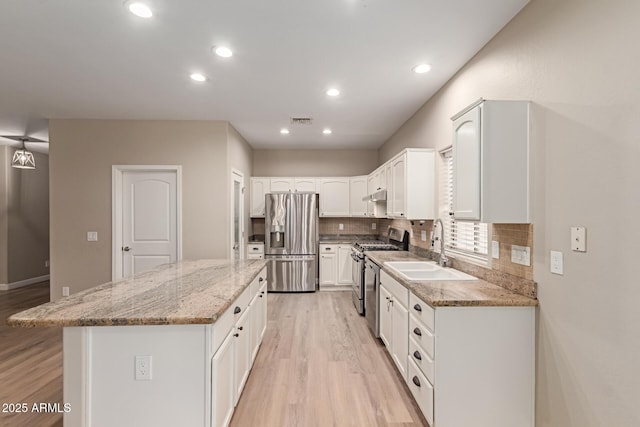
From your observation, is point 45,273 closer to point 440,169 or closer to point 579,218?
point 440,169

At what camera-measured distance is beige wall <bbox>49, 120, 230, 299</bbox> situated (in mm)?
4074

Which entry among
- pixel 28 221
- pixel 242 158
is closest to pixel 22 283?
pixel 28 221

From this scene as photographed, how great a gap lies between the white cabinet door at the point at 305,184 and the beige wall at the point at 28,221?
5394 mm

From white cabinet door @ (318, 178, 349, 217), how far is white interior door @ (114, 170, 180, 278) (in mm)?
2657

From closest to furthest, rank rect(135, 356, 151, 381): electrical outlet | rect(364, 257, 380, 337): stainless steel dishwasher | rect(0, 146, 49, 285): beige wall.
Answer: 1. rect(135, 356, 151, 381): electrical outlet
2. rect(364, 257, 380, 337): stainless steel dishwasher
3. rect(0, 146, 49, 285): beige wall

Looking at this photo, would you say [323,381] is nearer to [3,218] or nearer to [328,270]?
[328,270]

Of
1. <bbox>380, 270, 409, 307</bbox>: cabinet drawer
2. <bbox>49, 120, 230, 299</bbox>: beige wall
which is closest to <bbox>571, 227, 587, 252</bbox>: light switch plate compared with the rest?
<bbox>380, 270, 409, 307</bbox>: cabinet drawer

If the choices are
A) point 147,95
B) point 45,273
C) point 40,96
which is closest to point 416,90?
point 147,95

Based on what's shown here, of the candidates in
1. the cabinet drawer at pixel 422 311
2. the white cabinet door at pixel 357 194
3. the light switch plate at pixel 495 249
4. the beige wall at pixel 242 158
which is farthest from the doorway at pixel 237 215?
the light switch plate at pixel 495 249

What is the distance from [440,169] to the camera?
10.2 feet

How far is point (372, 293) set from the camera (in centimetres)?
351

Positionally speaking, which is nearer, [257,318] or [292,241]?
[257,318]

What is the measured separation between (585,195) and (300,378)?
2.38 m

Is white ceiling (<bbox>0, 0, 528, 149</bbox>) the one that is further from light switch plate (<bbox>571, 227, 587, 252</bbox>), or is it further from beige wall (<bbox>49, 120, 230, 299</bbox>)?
light switch plate (<bbox>571, 227, 587, 252</bbox>)
